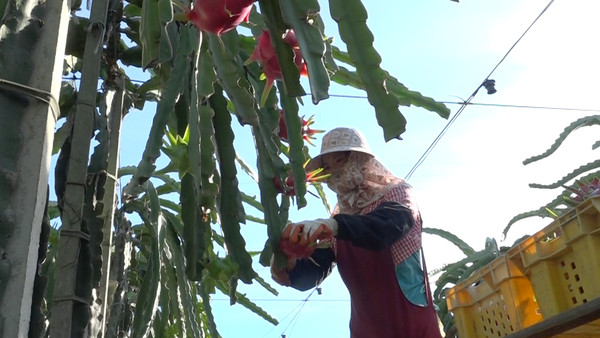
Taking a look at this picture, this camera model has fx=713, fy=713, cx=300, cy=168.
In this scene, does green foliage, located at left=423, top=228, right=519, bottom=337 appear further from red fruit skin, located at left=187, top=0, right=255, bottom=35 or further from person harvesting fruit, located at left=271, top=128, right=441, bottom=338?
red fruit skin, located at left=187, top=0, right=255, bottom=35

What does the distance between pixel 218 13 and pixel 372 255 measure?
0.96 meters

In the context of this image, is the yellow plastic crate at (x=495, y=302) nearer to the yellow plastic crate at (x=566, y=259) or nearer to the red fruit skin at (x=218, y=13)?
the yellow plastic crate at (x=566, y=259)

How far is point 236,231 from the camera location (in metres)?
1.59

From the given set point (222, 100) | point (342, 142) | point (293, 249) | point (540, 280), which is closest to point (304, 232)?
point (293, 249)

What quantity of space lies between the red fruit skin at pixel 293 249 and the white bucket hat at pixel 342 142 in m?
0.45

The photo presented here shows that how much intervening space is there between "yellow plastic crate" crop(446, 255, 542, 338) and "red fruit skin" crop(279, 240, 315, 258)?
0.64m

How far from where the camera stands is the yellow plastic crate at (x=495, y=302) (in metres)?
1.95

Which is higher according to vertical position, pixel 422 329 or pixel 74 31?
pixel 74 31

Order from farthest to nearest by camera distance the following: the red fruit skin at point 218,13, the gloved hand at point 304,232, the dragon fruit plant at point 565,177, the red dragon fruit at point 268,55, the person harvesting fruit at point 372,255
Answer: the dragon fruit plant at point 565,177, the person harvesting fruit at point 372,255, the gloved hand at point 304,232, the red dragon fruit at point 268,55, the red fruit skin at point 218,13

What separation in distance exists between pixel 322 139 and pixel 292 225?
55 centimetres

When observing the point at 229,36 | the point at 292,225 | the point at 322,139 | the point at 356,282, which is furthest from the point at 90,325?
the point at 322,139

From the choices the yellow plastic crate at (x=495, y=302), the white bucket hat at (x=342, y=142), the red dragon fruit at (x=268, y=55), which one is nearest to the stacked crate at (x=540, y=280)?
the yellow plastic crate at (x=495, y=302)

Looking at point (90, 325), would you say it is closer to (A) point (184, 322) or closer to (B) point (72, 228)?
(B) point (72, 228)

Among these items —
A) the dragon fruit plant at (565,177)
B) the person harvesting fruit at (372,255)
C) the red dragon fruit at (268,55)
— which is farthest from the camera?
the dragon fruit plant at (565,177)
